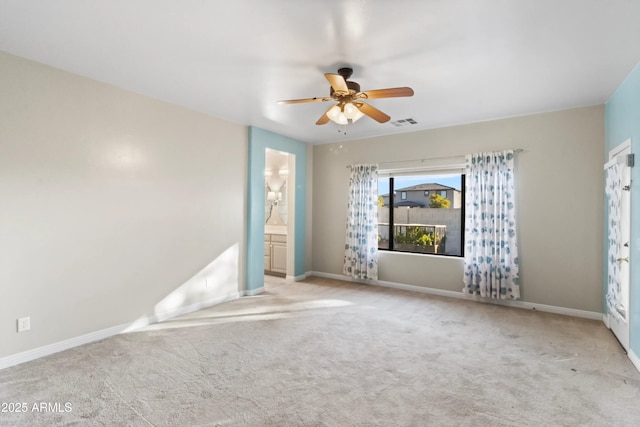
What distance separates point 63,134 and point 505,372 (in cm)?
448

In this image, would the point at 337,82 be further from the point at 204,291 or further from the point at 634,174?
the point at 204,291

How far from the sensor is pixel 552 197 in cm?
436

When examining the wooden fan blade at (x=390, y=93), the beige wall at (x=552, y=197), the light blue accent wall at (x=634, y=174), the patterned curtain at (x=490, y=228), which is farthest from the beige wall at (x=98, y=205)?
the light blue accent wall at (x=634, y=174)

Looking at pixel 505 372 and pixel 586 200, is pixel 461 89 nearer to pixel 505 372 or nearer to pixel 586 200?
pixel 586 200

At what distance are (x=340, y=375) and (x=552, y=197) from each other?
363cm

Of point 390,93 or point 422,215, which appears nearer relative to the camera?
point 390,93

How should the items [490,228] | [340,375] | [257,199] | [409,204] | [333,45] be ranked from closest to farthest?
[333,45] → [340,375] → [490,228] → [257,199] → [409,204]

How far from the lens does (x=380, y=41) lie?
2.56 m

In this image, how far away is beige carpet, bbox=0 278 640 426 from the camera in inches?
87.3

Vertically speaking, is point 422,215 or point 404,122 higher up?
point 404,122

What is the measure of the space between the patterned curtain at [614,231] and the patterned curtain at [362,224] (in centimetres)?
305

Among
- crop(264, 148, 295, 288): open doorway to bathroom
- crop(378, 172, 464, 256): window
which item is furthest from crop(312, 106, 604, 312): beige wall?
crop(264, 148, 295, 288): open doorway to bathroom

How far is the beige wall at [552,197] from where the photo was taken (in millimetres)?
4121

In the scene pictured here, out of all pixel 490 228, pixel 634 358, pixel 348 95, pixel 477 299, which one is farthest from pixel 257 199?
pixel 634 358
